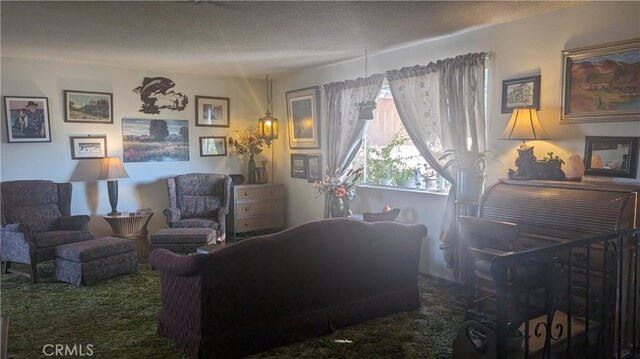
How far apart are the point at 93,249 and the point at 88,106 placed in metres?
2.27

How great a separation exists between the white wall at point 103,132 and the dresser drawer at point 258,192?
0.64 metres

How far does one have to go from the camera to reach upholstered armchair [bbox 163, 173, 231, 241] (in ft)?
20.2

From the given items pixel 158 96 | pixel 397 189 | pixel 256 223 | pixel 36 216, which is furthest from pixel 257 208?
pixel 36 216

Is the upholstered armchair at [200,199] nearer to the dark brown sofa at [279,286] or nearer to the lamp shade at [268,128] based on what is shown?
the lamp shade at [268,128]

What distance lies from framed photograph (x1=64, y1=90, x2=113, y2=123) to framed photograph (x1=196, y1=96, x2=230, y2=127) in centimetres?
125

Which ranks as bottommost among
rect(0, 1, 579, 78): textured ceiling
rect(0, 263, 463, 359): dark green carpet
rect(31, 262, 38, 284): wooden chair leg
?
rect(0, 263, 463, 359): dark green carpet

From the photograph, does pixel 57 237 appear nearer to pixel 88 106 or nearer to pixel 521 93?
pixel 88 106

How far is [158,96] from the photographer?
664 centimetres

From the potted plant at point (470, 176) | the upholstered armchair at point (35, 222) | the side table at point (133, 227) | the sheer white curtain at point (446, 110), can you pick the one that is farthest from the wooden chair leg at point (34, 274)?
the potted plant at point (470, 176)

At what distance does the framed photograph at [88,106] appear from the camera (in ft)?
19.5

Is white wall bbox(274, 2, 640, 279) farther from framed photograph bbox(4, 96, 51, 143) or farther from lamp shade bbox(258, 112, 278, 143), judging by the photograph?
framed photograph bbox(4, 96, 51, 143)

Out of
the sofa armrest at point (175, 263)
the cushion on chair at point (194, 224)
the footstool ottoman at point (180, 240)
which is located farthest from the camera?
the cushion on chair at point (194, 224)

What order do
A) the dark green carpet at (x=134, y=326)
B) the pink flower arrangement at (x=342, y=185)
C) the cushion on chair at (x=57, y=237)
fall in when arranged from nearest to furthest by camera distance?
the dark green carpet at (x=134, y=326)
the cushion on chair at (x=57, y=237)
the pink flower arrangement at (x=342, y=185)

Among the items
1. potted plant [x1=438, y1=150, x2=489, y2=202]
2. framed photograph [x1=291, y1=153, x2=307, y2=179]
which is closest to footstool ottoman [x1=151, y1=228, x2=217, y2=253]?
framed photograph [x1=291, y1=153, x2=307, y2=179]
